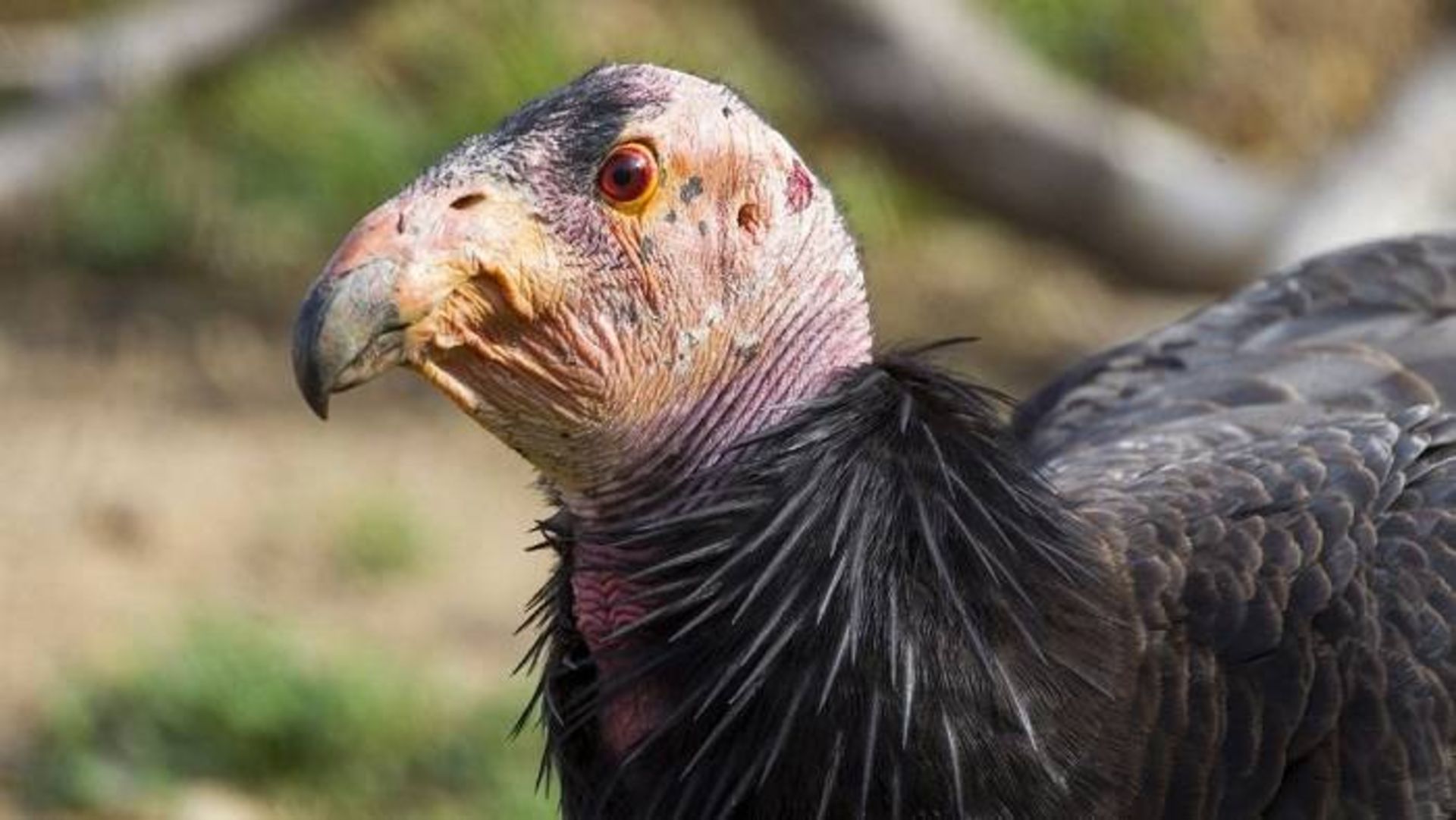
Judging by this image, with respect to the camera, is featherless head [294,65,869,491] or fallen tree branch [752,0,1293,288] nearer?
featherless head [294,65,869,491]

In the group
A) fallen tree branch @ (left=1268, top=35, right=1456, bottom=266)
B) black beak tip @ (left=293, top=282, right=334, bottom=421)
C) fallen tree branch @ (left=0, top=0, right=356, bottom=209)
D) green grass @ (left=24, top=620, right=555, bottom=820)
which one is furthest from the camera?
fallen tree branch @ (left=0, top=0, right=356, bottom=209)

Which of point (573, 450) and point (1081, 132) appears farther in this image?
point (1081, 132)

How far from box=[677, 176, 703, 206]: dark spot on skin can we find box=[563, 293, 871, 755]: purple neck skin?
21cm

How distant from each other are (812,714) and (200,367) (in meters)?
5.94

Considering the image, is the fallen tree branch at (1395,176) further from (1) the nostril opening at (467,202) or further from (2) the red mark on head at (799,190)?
(1) the nostril opening at (467,202)

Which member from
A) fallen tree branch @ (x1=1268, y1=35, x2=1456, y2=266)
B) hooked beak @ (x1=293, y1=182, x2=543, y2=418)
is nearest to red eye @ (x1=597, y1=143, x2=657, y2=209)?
hooked beak @ (x1=293, y1=182, x2=543, y2=418)

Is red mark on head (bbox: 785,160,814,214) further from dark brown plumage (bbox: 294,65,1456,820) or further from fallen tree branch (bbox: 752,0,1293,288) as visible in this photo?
fallen tree branch (bbox: 752,0,1293,288)

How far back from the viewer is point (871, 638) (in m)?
3.37

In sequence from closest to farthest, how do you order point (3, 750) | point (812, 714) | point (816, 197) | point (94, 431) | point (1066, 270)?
point (812, 714) < point (816, 197) < point (3, 750) < point (94, 431) < point (1066, 270)

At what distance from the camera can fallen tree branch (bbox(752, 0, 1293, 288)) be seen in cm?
852

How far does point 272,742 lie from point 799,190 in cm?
330

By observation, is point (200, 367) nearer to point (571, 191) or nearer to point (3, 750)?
point (3, 750)

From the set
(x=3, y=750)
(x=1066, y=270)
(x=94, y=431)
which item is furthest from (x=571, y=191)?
(x=1066, y=270)

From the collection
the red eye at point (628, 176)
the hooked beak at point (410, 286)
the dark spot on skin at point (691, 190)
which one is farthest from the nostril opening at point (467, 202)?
the dark spot on skin at point (691, 190)
